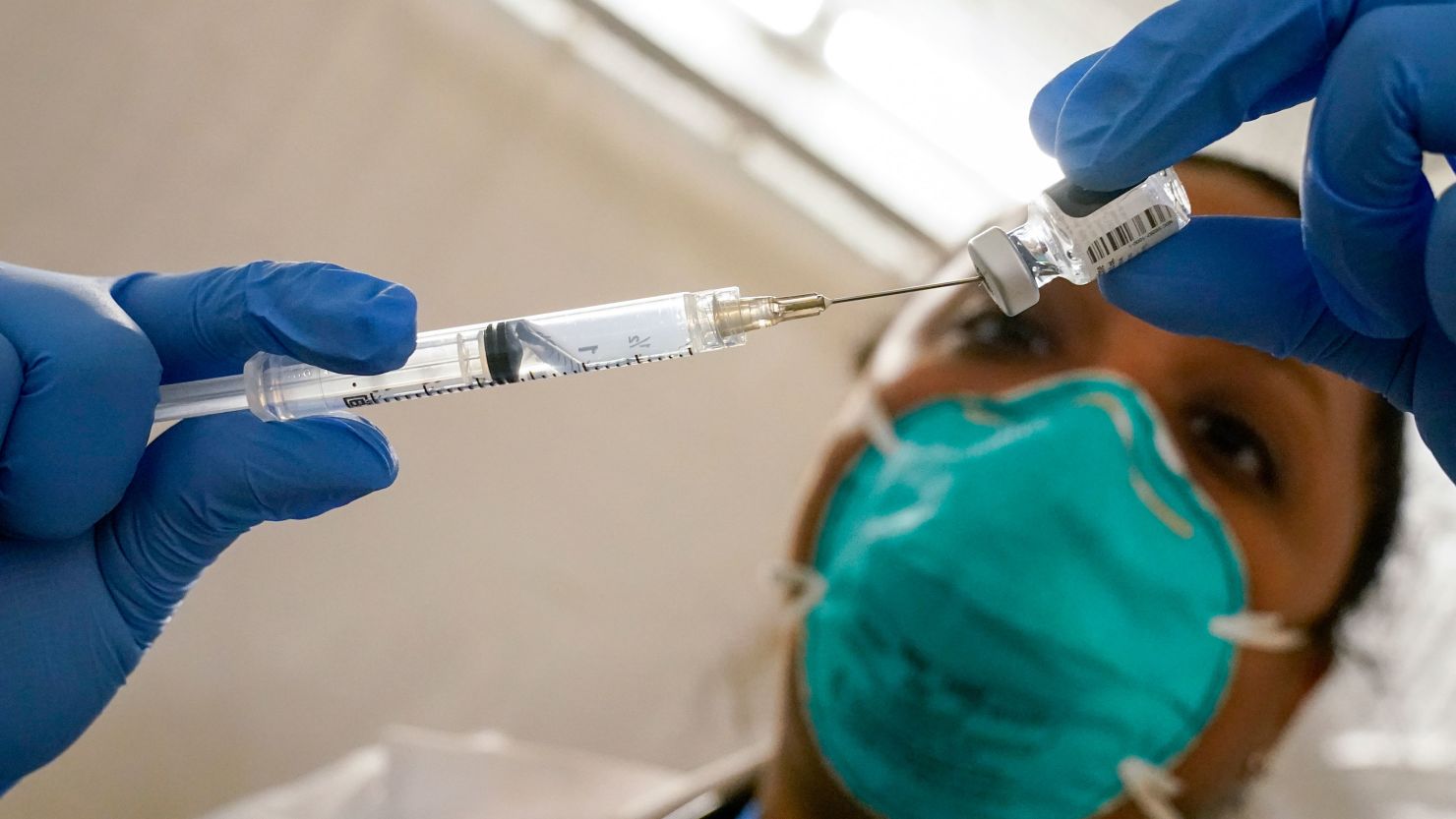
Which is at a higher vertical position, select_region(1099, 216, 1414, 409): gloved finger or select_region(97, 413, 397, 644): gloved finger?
select_region(97, 413, 397, 644): gloved finger

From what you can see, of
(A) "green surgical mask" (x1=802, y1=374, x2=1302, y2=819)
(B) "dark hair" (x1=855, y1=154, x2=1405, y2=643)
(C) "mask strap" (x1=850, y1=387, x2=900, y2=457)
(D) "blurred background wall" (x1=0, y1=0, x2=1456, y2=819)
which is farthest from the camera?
(D) "blurred background wall" (x1=0, y1=0, x2=1456, y2=819)

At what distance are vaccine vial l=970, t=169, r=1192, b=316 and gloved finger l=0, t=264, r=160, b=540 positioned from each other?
0.71 meters

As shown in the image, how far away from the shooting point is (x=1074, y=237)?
2.31ft

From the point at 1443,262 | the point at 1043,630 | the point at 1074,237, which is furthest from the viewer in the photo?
the point at 1043,630

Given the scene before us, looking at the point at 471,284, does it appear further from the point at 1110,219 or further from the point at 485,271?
the point at 1110,219

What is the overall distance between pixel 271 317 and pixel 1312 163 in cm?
82

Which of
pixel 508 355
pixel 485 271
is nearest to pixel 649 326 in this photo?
pixel 508 355

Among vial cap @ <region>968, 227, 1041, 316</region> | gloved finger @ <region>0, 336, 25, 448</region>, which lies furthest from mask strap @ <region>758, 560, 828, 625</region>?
gloved finger @ <region>0, 336, 25, 448</region>

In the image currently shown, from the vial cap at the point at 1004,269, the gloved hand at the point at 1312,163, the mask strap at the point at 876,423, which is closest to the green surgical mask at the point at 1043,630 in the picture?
the mask strap at the point at 876,423

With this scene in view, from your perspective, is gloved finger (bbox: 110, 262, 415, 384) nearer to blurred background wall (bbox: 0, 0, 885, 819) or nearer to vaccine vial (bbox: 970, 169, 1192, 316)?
vaccine vial (bbox: 970, 169, 1192, 316)

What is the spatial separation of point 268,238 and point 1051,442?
1532 mm

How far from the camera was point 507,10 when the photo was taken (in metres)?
1.90

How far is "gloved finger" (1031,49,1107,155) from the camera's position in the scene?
0.77 metres

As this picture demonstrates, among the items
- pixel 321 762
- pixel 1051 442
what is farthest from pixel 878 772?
pixel 321 762
